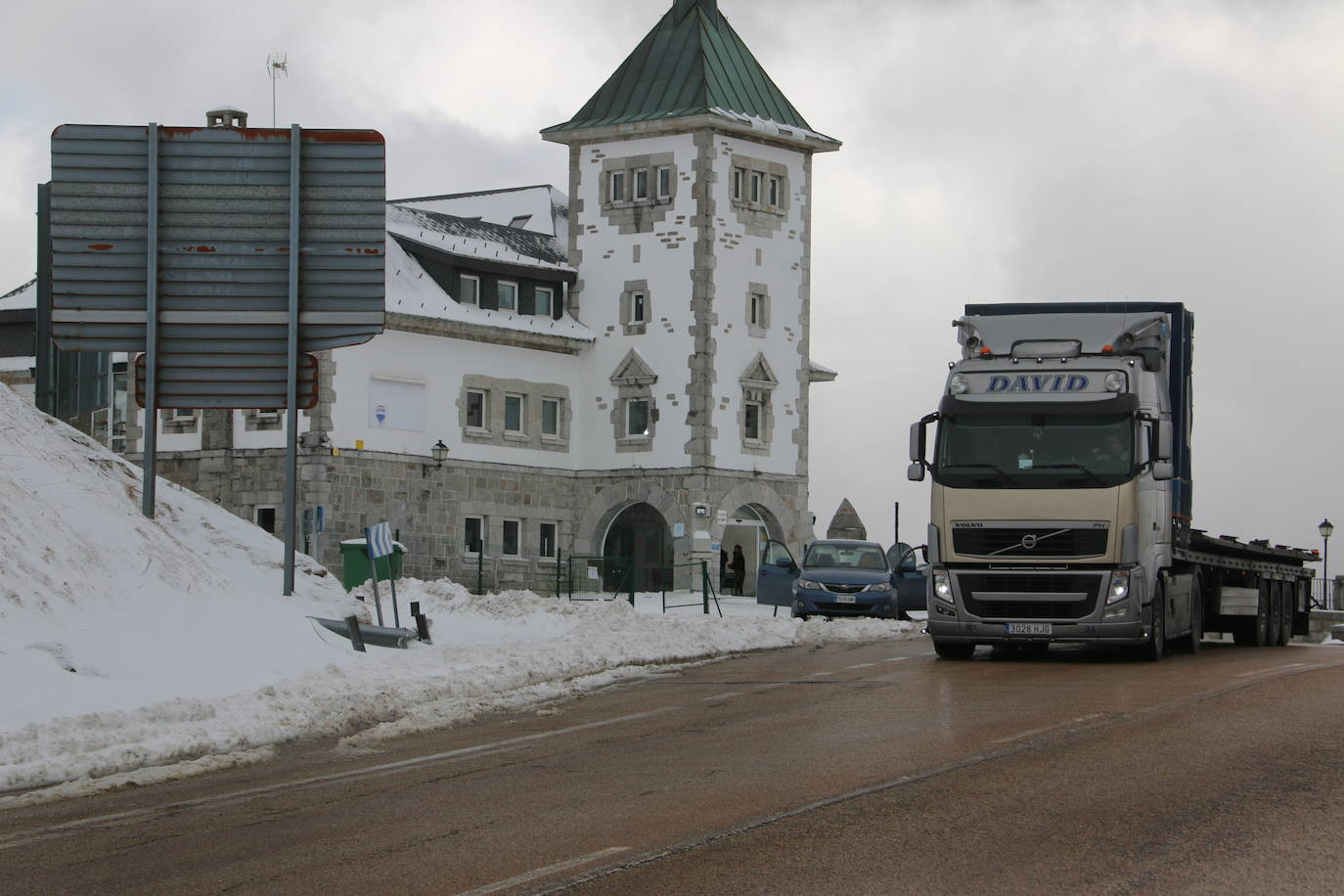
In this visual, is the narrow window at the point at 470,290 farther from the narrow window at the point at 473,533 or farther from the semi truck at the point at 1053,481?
the semi truck at the point at 1053,481

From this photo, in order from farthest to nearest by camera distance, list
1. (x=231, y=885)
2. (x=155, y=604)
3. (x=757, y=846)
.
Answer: (x=155, y=604)
(x=757, y=846)
(x=231, y=885)

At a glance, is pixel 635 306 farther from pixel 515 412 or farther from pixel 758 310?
pixel 515 412

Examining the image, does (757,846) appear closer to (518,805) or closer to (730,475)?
(518,805)

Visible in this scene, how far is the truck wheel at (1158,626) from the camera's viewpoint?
2295 cm

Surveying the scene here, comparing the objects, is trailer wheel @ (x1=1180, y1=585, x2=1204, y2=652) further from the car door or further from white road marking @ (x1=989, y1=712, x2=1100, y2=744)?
the car door

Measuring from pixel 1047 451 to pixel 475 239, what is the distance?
117 ft

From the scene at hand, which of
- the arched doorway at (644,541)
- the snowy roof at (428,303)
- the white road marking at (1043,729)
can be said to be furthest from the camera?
the arched doorway at (644,541)

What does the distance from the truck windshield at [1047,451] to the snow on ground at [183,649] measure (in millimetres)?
4514

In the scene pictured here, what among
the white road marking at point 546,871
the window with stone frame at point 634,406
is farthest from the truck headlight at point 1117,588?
the window with stone frame at point 634,406

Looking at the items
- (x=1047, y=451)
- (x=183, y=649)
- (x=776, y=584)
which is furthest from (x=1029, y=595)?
(x=776, y=584)

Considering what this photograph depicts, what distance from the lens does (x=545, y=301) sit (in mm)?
56688

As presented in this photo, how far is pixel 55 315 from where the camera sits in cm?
2275

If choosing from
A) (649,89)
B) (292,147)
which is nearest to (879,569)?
(292,147)

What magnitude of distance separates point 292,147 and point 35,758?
11585 millimetres
